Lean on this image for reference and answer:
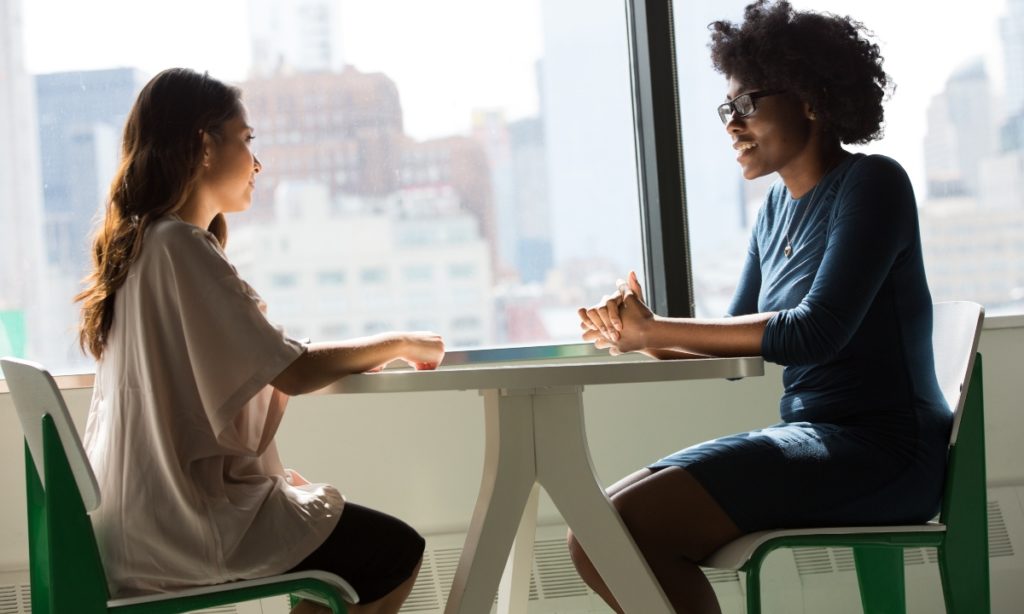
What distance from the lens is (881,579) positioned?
189 centimetres

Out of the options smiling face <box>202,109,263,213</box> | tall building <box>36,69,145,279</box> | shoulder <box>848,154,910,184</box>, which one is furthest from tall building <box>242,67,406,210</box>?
shoulder <box>848,154,910,184</box>

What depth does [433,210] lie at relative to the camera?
111 inches

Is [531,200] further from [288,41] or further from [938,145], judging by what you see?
[938,145]

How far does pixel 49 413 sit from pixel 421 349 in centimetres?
56

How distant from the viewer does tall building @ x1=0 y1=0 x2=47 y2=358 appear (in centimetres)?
276

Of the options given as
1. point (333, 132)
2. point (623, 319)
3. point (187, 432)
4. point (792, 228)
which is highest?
point (333, 132)

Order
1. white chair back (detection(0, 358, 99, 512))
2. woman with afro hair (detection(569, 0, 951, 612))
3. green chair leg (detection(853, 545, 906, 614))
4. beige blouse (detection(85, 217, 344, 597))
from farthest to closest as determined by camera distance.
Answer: green chair leg (detection(853, 545, 906, 614)) → woman with afro hair (detection(569, 0, 951, 612)) → beige blouse (detection(85, 217, 344, 597)) → white chair back (detection(0, 358, 99, 512))

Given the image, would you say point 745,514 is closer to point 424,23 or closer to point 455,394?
point 455,394

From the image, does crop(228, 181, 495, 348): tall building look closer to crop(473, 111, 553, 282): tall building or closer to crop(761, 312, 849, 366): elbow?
crop(473, 111, 553, 282): tall building

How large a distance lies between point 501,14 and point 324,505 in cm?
168

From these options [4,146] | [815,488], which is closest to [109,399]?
[815,488]

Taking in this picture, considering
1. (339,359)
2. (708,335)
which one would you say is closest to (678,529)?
(708,335)

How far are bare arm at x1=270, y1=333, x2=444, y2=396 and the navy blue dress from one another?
0.45m

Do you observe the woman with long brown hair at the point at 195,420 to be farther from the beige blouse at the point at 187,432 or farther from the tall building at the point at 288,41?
the tall building at the point at 288,41
